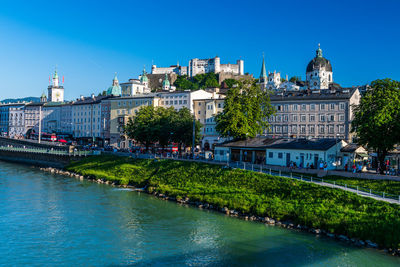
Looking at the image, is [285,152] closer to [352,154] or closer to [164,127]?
[352,154]

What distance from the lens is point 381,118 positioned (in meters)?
42.1

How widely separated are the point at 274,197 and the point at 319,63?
405 feet

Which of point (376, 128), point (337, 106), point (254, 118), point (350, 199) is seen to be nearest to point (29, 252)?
point (350, 199)

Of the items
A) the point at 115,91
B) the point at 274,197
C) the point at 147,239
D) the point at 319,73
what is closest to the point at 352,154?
the point at 274,197

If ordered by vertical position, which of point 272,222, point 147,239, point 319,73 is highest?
point 319,73

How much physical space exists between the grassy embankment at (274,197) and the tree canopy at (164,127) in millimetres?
10419

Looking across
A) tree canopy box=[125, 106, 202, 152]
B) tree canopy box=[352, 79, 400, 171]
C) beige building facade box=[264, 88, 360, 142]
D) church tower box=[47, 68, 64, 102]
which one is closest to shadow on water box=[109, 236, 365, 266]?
tree canopy box=[352, 79, 400, 171]

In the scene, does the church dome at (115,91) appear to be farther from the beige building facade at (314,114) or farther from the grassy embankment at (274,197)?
the grassy embankment at (274,197)

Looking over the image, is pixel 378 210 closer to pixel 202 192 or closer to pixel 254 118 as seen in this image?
pixel 202 192

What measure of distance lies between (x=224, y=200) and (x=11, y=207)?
22.4 metres

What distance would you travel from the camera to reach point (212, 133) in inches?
3713

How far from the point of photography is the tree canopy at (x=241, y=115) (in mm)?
58812

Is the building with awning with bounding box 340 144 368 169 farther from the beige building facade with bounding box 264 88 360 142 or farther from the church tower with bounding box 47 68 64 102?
the church tower with bounding box 47 68 64 102

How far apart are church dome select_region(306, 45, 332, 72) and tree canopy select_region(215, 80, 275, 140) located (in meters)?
97.9
